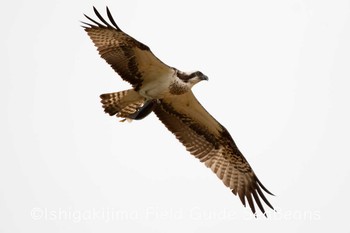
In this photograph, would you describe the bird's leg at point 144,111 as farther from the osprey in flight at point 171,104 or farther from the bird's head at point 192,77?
the bird's head at point 192,77

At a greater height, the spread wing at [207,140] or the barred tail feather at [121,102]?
the barred tail feather at [121,102]

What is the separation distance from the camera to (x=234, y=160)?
13234 mm

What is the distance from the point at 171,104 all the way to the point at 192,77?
3.34 ft

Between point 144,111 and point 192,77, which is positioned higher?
point 192,77

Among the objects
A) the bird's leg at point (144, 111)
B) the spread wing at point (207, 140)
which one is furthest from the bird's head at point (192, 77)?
the bird's leg at point (144, 111)

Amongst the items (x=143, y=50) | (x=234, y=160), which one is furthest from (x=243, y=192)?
(x=143, y=50)

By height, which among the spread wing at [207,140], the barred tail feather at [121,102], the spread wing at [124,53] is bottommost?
the spread wing at [207,140]

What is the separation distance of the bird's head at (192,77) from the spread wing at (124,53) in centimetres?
27

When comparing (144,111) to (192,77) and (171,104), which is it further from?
(192,77)

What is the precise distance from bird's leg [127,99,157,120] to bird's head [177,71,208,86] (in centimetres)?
86

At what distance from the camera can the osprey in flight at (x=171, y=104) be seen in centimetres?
1241

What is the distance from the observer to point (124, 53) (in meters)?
12.5

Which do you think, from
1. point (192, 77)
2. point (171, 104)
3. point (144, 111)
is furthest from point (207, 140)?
point (192, 77)

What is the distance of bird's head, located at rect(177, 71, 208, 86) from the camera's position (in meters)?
12.3
